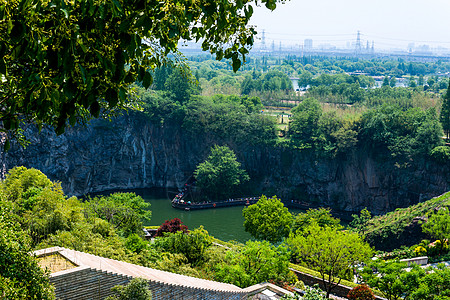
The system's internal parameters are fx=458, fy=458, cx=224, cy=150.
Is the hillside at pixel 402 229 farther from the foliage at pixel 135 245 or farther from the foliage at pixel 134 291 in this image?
the foliage at pixel 134 291

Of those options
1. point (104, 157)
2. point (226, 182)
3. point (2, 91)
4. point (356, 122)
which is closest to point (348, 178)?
point (356, 122)

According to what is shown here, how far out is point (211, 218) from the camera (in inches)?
1518

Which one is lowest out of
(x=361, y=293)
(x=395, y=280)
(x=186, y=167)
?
(x=186, y=167)

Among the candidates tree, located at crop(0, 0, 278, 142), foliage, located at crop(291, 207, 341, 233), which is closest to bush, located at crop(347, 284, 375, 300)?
foliage, located at crop(291, 207, 341, 233)

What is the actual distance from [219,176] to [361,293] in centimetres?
2573

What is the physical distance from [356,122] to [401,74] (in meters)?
131

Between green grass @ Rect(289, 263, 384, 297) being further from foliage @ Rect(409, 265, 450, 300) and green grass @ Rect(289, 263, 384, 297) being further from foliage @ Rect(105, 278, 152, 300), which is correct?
foliage @ Rect(105, 278, 152, 300)

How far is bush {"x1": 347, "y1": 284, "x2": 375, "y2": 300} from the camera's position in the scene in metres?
17.5

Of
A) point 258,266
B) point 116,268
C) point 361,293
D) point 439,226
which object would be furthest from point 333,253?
point 116,268

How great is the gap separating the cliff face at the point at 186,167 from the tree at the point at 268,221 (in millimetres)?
18726

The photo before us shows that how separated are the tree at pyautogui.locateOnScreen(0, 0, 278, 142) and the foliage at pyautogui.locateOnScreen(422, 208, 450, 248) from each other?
23.1 metres

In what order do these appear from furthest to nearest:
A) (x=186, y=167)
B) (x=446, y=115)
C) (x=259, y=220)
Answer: (x=186, y=167)
(x=446, y=115)
(x=259, y=220)

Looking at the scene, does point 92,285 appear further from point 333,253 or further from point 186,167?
point 186,167

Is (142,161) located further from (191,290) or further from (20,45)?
(20,45)
